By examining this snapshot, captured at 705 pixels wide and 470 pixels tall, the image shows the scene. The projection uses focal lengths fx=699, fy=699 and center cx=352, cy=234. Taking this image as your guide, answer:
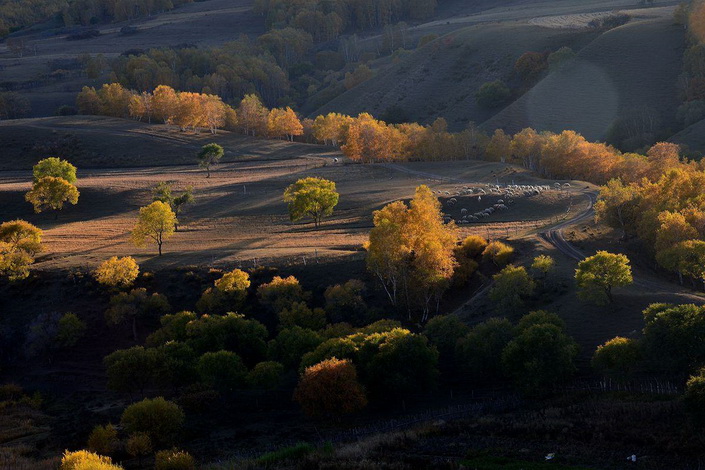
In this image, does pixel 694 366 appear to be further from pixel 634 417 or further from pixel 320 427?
pixel 320 427

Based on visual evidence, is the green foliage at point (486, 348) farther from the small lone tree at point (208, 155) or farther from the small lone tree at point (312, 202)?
the small lone tree at point (208, 155)

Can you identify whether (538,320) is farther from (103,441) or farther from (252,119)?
(252,119)

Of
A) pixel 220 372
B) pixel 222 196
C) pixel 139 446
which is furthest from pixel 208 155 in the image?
pixel 139 446

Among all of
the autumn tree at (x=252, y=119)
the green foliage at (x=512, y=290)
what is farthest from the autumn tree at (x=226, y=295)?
the autumn tree at (x=252, y=119)

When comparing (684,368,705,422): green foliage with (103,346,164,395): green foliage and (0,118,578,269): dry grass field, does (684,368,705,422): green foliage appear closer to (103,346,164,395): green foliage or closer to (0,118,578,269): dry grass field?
(103,346,164,395): green foliage

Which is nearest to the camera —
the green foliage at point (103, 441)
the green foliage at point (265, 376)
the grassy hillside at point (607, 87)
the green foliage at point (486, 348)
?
the green foliage at point (103, 441)

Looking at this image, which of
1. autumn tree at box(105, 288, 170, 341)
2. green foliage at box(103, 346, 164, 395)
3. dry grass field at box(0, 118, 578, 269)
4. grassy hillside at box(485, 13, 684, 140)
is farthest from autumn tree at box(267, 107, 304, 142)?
green foliage at box(103, 346, 164, 395)
